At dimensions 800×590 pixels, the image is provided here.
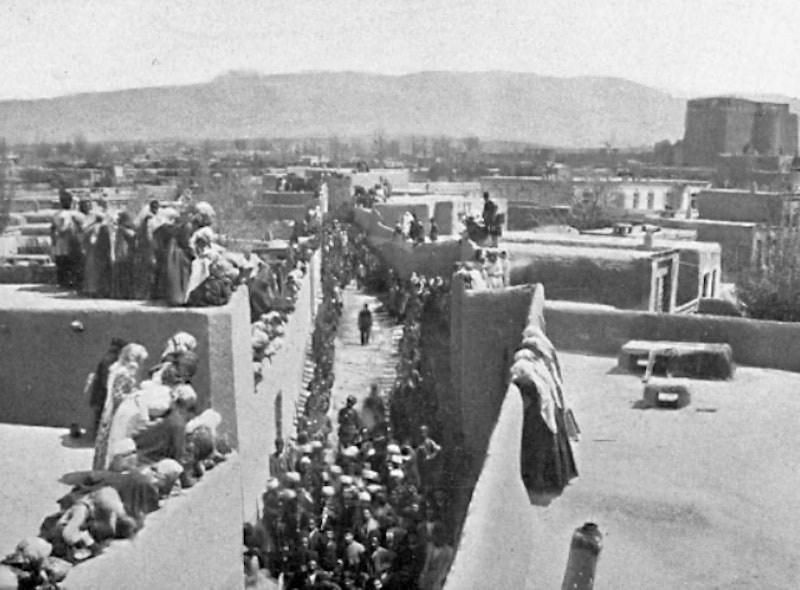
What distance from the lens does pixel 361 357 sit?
63.2 feet

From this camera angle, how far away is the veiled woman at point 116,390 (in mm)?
6547

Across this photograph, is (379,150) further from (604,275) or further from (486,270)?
(486,270)

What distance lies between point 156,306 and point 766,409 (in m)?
6.89

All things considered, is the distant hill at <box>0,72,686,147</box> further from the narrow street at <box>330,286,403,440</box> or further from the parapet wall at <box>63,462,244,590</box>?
the parapet wall at <box>63,462,244,590</box>

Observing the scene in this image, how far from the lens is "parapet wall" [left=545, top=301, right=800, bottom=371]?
12.4 meters

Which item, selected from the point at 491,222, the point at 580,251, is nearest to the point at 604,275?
the point at 580,251

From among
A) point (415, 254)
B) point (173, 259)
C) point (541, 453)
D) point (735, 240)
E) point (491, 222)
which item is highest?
point (173, 259)

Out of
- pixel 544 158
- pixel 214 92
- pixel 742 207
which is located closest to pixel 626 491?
pixel 742 207

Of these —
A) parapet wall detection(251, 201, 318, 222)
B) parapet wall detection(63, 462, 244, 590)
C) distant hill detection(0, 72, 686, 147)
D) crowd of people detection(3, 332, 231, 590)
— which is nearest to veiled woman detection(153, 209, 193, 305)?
crowd of people detection(3, 332, 231, 590)

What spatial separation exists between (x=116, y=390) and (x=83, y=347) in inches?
104

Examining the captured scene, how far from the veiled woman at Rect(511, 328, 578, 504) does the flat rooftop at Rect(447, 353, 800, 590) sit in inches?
6.7

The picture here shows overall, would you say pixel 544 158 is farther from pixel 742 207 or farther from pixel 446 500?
pixel 446 500

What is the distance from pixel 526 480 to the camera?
7.84 meters

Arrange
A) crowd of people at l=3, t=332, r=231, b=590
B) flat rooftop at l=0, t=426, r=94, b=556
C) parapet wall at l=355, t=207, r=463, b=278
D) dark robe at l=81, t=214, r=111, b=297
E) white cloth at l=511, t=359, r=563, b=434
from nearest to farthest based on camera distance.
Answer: crowd of people at l=3, t=332, r=231, b=590
flat rooftop at l=0, t=426, r=94, b=556
white cloth at l=511, t=359, r=563, b=434
dark robe at l=81, t=214, r=111, b=297
parapet wall at l=355, t=207, r=463, b=278
